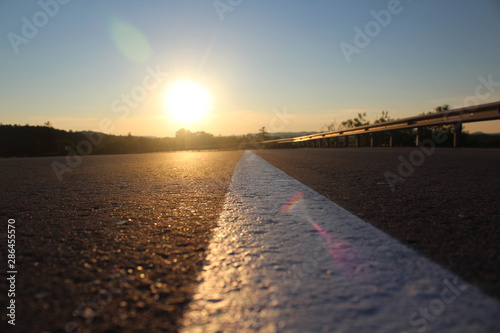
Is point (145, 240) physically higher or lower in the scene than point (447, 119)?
lower

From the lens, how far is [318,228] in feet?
7.50

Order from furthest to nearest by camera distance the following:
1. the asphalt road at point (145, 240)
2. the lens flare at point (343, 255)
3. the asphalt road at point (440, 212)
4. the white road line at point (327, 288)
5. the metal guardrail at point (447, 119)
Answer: the metal guardrail at point (447, 119), the asphalt road at point (440, 212), the lens flare at point (343, 255), the asphalt road at point (145, 240), the white road line at point (327, 288)

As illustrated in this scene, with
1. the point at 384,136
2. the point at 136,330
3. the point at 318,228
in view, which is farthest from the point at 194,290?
the point at 384,136

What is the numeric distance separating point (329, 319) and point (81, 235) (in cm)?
175

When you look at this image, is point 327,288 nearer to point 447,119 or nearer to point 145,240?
point 145,240

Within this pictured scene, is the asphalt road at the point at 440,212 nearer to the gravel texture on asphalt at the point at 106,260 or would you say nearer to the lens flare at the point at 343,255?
the lens flare at the point at 343,255

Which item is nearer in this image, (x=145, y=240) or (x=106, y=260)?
(x=106, y=260)

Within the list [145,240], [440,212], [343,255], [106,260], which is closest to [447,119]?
[440,212]

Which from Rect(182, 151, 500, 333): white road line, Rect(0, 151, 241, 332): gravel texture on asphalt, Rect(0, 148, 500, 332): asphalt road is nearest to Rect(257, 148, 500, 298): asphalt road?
Rect(0, 148, 500, 332): asphalt road

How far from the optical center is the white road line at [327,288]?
1.13 m

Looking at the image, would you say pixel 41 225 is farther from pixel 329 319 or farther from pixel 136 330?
pixel 329 319

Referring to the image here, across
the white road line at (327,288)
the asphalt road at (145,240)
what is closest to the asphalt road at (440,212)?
the asphalt road at (145,240)

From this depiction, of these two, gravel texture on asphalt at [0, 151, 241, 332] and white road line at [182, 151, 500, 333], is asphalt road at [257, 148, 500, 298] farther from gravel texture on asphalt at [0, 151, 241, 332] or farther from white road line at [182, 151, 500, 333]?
gravel texture on asphalt at [0, 151, 241, 332]

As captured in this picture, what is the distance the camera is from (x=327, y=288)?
137 cm
